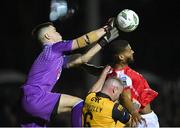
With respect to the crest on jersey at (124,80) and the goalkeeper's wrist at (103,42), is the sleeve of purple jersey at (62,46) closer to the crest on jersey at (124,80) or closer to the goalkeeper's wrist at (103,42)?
the goalkeeper's wrist at (103,42)

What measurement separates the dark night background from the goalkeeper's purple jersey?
20.5 ft

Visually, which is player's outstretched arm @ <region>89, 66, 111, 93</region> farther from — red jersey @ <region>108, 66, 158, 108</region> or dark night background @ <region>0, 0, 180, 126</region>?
dark night background @ <region>0, 0, 180, 126</region>

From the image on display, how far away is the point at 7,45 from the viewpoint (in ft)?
69.1

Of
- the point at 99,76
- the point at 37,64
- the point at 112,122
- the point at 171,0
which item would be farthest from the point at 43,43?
the point at 171,0

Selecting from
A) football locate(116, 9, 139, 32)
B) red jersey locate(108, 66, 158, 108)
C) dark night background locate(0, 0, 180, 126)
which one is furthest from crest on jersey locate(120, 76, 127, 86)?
dark night background locate(0, 0, 180, 126)

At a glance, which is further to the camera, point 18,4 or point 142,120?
point 18,4

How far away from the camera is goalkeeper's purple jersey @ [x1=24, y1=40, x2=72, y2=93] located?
973cm

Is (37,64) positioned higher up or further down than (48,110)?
higher up

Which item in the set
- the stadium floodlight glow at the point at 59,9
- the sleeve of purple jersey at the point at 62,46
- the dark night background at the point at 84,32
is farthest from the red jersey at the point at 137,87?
the dark night background at the point at 84,32

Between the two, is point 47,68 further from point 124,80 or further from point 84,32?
point 84,32

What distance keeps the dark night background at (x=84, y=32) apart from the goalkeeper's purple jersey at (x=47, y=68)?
624cm

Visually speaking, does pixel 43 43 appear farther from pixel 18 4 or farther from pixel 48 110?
pixel 18 4

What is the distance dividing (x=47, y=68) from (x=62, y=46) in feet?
1.37

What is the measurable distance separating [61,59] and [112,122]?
136 cm
